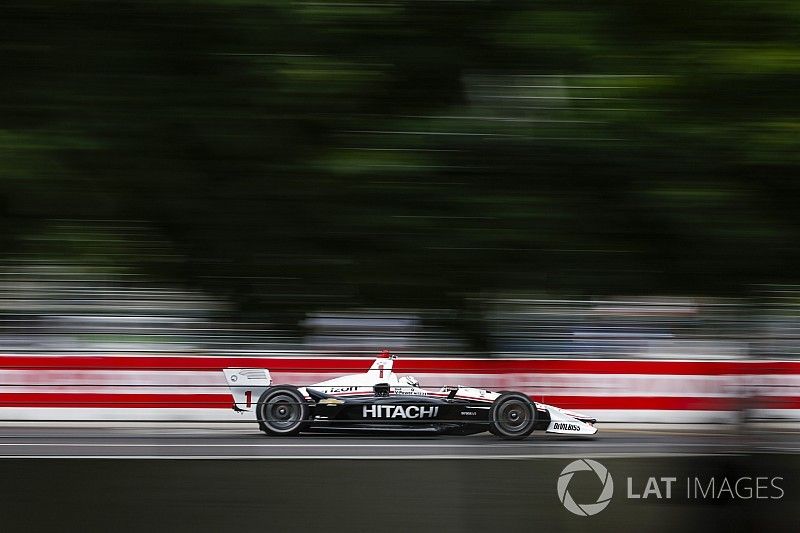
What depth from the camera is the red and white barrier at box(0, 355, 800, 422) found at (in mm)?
3713

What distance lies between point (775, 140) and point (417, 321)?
118cm

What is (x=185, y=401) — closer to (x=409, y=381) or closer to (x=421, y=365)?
(x=409, y=381)

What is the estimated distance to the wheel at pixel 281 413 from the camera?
4355 millimetres

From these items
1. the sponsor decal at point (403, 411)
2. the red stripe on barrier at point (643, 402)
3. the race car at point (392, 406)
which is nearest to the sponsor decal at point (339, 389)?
the race car at point (392, 406)

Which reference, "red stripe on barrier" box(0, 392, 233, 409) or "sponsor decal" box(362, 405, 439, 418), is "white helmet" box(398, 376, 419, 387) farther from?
"red stripe on barrier" box(0, 392, 233, 409)

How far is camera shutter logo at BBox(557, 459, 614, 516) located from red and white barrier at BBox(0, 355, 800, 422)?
0.22 metres

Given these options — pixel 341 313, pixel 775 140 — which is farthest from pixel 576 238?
pixel 341 313

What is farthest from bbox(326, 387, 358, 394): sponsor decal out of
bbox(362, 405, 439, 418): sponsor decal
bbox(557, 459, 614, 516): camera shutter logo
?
bbox(557, 459, 614, 516): camera shutter logo

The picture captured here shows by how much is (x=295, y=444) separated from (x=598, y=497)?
1428mm

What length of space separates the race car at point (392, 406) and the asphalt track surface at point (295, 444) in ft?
0.22

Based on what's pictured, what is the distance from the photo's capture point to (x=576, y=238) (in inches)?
108

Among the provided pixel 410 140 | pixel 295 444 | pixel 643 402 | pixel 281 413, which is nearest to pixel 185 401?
pixel 281 413

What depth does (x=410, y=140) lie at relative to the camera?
8.73 ft

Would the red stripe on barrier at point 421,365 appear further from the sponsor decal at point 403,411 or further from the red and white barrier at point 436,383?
the sponsor decal at point 403,411
